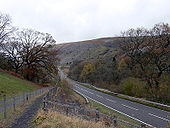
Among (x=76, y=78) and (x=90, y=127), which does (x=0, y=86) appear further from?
(x=76, y=78)

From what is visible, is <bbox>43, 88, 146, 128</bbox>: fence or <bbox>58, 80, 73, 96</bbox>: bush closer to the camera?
<bbox>43, 88, 146, 128</bbox>: fence

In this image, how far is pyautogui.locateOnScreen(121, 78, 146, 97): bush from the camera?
34.2 meters

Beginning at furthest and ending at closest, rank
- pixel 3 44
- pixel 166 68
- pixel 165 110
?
pixel 3 44
pixel 166 68
pixel 165 110

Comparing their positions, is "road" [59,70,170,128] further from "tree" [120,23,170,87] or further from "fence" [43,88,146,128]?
"tree" [120,23,170,87]

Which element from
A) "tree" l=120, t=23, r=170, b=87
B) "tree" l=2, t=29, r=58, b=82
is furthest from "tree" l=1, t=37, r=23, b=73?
"tree" l=120, t=23, r=170, b=87

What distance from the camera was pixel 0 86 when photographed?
104 feet

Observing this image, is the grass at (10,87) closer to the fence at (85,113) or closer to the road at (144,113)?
the road at (144,113)

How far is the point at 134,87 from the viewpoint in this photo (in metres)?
35.7

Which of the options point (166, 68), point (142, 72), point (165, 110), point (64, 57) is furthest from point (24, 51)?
point (64, 57)

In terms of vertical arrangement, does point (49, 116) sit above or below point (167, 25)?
below

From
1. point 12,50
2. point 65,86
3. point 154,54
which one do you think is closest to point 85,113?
point 65,86

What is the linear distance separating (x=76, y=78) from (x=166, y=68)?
248 ft

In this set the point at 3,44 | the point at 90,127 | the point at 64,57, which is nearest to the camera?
the point at 90,127

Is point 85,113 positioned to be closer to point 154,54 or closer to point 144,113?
point 144,113
